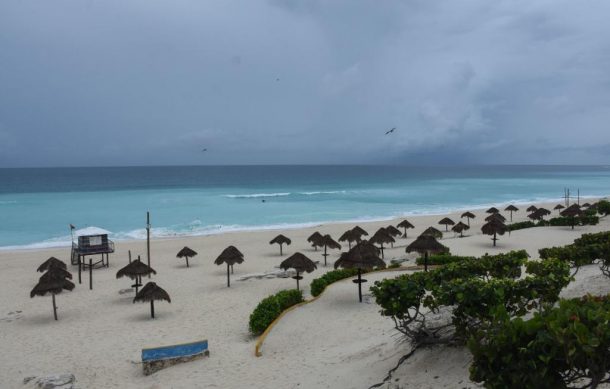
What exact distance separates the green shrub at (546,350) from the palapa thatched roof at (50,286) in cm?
1412

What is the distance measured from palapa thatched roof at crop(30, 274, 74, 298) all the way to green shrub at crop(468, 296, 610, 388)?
556 inches

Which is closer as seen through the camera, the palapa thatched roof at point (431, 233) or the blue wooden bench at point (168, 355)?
the blue wooden bench at point (168, 355)

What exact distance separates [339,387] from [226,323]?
6842 mm

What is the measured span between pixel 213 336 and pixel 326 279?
181 inches

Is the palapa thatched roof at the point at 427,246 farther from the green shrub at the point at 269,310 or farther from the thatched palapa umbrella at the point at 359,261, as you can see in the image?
the green shrub at the point at 269,310

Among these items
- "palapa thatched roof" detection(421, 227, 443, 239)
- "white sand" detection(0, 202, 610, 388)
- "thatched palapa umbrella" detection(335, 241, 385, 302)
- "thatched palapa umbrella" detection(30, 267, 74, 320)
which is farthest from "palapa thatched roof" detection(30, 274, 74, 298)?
"palapa thatched roof" detection(421, 227, 443, 239)

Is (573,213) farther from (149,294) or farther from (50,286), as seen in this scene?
(50,286)

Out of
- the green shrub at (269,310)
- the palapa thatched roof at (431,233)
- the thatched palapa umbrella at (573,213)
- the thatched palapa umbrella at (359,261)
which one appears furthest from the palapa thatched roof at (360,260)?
the thatched palapa umbrella at (573,213)

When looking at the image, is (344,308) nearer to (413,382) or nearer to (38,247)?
(413,382)

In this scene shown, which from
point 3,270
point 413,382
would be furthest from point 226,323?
point 3,270

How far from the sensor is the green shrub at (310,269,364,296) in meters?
14.8

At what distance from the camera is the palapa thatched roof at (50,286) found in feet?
46.1

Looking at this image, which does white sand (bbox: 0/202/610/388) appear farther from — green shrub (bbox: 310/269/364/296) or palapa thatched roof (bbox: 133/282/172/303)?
palapa thatched roof (bbox: 133/282/172/303)

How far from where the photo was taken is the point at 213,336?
1237 centimetres
